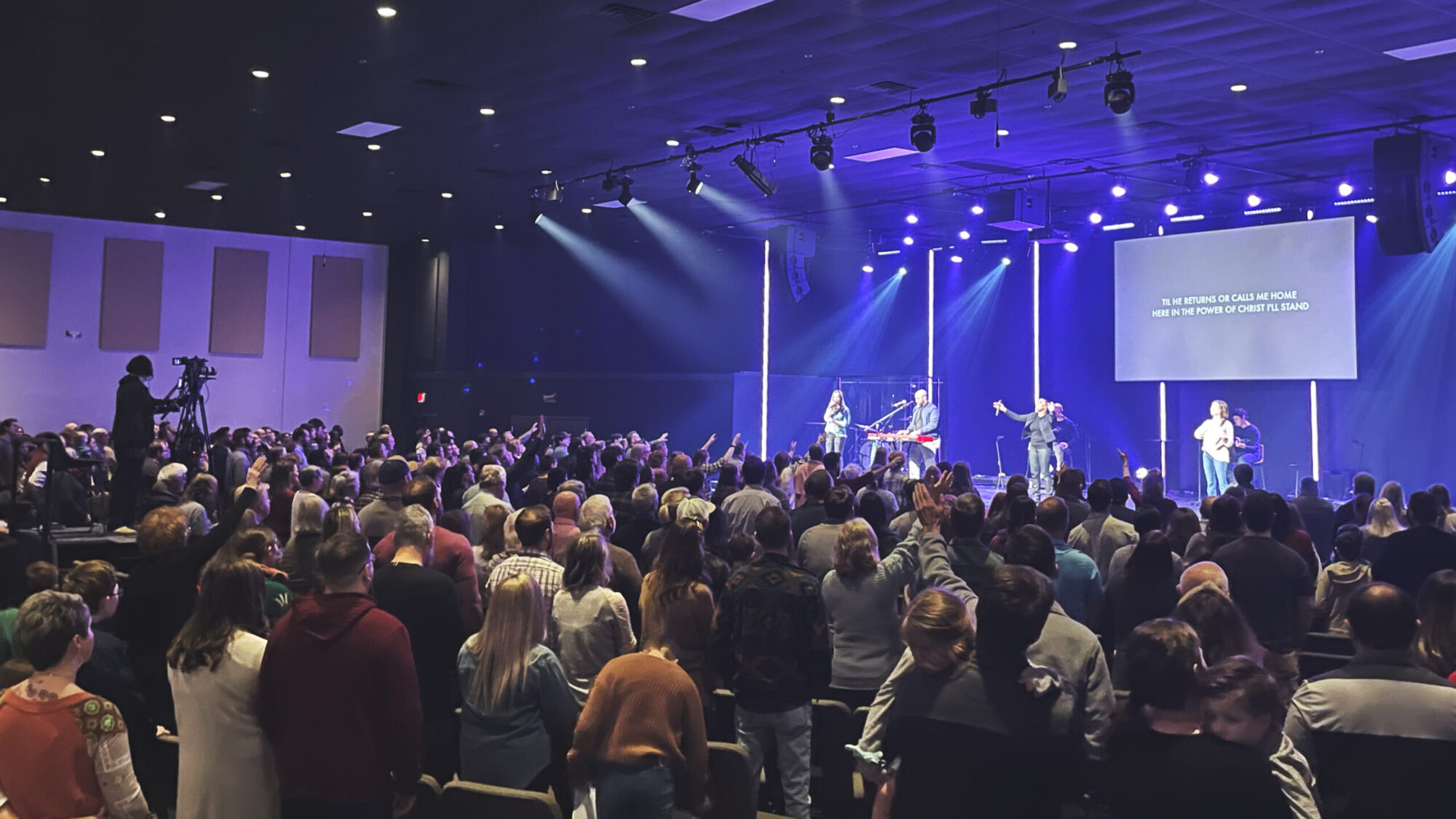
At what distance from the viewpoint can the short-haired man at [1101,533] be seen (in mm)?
6277

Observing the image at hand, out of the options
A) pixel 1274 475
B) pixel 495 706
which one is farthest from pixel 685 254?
pixel 495 706

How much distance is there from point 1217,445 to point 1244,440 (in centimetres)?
42

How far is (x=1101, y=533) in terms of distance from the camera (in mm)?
6348

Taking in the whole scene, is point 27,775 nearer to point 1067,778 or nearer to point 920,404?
point 1067,778

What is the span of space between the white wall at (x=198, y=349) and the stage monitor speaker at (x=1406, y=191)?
16.3m

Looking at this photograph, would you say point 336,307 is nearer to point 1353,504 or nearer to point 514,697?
point 1353,504

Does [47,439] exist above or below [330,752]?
above

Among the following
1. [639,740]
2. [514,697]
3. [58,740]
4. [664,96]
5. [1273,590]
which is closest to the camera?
[58,740]

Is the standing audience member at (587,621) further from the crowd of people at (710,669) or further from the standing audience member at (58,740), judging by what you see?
the standing audience member at (58,740)

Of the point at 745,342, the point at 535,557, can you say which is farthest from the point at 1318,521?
the point at 745,342

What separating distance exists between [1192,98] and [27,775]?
11.2 meters

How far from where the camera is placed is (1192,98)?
11.1 metres

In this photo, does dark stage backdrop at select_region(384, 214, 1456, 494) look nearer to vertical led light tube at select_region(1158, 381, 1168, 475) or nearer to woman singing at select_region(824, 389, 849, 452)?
vertical led light tube at select_region(1158, 381, 1168, 475)

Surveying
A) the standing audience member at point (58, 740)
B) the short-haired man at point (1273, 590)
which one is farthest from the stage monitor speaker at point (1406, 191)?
the standing audience member at point (58, 740)
